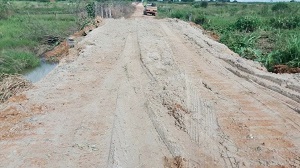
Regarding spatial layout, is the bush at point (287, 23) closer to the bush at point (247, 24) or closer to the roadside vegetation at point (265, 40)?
the roadside vegetation at point (265, 40)

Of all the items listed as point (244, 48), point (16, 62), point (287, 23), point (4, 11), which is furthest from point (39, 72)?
point (4, 11)

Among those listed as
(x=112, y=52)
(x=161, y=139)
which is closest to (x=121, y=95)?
(x=161, y=139)

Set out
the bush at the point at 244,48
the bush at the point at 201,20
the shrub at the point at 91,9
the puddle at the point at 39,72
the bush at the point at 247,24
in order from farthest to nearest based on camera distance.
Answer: the bush at the point at 201,20 → the shrub at the point at 91,9 → the bush at the point at 247,24 → the puddle at the point at 39,72 → the bush at the point at 244,48

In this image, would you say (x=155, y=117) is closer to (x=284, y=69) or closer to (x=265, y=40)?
(x=284, y=69)

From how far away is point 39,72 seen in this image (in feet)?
47.0

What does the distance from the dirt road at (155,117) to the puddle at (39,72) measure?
4089 mm

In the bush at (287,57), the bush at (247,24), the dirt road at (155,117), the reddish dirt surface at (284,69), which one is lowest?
the dirt road at (155,117)

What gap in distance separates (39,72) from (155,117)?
32.5 feet

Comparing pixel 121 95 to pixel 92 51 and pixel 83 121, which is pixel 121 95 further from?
pixel 92 51

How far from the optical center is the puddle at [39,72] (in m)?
13.4

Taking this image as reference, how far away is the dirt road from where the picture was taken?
4.73 m

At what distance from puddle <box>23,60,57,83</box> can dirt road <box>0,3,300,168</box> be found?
4089 millimetres

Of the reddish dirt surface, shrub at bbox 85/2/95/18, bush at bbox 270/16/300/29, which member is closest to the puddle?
the reddish dirt surface

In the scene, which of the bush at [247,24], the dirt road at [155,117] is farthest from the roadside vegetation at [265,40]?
the dirt road at [155,117]
